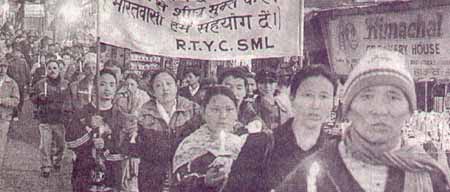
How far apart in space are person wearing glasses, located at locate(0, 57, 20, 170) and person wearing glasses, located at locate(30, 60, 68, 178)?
10 cm

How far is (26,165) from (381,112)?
1.95 m

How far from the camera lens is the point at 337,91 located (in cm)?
369

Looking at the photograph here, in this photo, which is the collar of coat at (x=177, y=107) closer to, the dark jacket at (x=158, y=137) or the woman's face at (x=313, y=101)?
the dark jacket at (x=158, y=137)

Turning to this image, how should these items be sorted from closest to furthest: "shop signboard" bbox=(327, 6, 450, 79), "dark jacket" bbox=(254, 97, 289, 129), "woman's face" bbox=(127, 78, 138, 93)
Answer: "shop signboard" bbox=(327, 6, 450, 79) → "dark jacket" bbox=(254, 97, 289, 129) → "woman's face" bbox=(127, 78, 138, 93)

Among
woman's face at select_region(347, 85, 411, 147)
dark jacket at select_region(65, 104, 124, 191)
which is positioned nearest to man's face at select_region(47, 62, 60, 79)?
dark jacket at select_region(65, 104, 124, 191)

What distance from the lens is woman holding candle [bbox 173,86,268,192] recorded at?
12.9ft

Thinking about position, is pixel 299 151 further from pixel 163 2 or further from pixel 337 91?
pixel 163 2

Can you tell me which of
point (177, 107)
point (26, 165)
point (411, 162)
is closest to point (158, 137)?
point (177, 107)

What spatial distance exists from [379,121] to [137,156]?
1304mm

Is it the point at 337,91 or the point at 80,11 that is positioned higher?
the point at 80,11

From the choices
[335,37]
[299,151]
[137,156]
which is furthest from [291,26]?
[137,156]

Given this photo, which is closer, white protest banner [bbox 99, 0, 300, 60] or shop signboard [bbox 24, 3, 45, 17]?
white protest banner [bbox 99, 0, 300, 60]

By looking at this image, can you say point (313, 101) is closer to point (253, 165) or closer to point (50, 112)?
point (253, 165)

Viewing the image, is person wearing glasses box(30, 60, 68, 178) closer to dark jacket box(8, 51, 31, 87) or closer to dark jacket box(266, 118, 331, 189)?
dark jacket box(8, 51, 31, 87)
